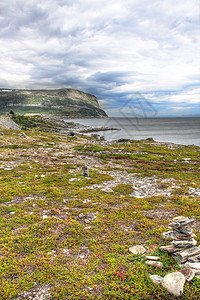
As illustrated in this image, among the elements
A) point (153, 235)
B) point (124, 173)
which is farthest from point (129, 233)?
point (124, 173)

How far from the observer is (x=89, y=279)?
18.5 ft

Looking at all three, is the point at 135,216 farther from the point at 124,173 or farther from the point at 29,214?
the point at 124,173

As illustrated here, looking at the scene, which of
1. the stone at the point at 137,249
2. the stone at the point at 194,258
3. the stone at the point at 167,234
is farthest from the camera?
the stone at the point at 167,234

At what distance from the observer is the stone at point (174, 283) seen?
199 inches

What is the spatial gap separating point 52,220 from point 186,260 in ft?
21.7

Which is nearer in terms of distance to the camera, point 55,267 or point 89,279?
point 89,279

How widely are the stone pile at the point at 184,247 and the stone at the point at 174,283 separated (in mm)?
774

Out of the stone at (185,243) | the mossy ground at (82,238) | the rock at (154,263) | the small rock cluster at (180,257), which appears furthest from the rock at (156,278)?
the stone at (185,243)

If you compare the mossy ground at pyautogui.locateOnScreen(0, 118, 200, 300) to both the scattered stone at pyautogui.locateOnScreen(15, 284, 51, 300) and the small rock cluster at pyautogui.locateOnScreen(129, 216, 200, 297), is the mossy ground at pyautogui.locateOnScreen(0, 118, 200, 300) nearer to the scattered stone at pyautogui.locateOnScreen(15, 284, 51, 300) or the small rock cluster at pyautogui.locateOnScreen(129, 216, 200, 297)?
the scattered stone at pyautogui.locateOnScreen(15, 284, 51, 300)

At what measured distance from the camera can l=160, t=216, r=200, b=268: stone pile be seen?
6074 millimetres

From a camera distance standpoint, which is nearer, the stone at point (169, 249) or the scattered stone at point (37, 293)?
the scattered stone at point (37, 293)

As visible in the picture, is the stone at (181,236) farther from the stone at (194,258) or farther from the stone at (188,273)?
the stone at (188,273)

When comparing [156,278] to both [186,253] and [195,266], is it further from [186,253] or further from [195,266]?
[186,253]

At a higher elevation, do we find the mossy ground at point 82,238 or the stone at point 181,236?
the stone at point 181,236
